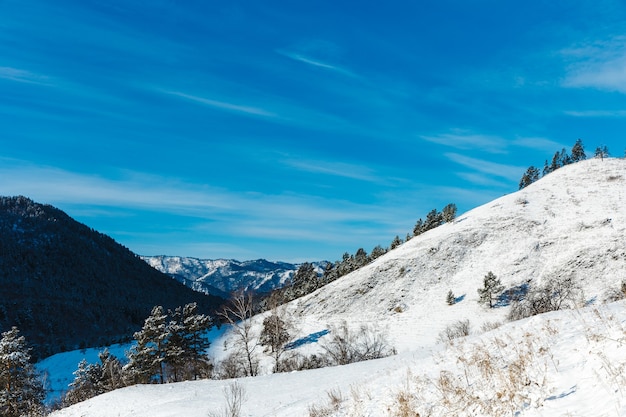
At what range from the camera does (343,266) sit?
106 meters

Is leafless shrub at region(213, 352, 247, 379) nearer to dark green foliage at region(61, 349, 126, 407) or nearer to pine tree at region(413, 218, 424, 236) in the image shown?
dark green foliage at region(61, 349, 126, 407)

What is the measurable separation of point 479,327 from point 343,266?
53987 millimetres

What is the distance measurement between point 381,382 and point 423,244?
7867cm

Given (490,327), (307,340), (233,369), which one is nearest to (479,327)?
(307,340)

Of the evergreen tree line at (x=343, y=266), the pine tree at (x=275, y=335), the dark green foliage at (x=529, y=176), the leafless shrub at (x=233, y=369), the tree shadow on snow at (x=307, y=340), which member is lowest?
the leafless shrub at (x=233, y=369)

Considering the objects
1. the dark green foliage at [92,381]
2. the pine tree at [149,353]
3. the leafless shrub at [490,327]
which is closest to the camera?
the leafless shrub at [490,327]

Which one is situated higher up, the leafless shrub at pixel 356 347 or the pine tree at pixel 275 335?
the pine tree at pixel 275 335

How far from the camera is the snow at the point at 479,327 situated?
24.5 ft

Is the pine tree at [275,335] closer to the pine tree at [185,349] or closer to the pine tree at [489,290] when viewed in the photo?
the pine tree at [185,349]

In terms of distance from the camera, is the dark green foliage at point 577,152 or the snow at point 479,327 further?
the dark green foliage at point 577,152

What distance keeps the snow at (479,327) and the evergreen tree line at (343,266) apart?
44.5 ft

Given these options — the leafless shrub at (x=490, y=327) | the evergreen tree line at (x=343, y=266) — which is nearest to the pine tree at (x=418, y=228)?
the evergreen tree line at (x=343, y=266)

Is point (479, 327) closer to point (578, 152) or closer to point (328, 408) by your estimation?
point (328, 408)

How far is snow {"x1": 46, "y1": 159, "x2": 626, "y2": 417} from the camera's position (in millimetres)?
7461
